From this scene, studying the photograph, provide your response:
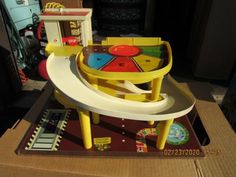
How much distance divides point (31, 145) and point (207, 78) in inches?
53.7

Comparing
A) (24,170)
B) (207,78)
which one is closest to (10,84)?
(24,170)

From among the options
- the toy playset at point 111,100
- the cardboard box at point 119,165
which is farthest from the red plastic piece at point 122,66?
the cardboard box at point 119,165

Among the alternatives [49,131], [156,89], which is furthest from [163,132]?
[49,131]

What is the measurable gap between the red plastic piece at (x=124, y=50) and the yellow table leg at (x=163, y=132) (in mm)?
205

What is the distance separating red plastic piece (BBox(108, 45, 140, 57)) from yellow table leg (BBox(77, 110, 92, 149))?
7.5 inches

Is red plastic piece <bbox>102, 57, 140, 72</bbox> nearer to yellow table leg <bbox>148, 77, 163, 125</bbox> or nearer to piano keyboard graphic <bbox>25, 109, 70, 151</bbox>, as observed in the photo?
yellow table leg <bbox>148, 77, 163, 125</bbox>

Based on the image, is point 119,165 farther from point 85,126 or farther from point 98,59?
point 98,59

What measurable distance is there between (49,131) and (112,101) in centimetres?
25

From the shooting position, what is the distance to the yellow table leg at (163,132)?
0.48m

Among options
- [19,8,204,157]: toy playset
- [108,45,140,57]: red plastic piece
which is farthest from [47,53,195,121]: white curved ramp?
[108,45,140,57]: red plastic piece

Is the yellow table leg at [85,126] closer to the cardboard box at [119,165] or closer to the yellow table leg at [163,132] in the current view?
the cardboard box at [119,165]

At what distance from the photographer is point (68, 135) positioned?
1.91 feet

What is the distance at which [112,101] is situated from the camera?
462 mm

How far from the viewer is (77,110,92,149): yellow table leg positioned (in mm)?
477
